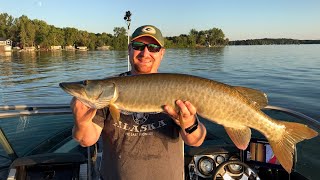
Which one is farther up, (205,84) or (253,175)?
(205,84)

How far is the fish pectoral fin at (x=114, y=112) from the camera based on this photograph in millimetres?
2769

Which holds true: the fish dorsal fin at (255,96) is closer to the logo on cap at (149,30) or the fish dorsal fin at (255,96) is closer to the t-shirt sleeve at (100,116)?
the logo on cap at (149,30)

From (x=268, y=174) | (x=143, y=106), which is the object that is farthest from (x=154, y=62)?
(x=268, y=174)

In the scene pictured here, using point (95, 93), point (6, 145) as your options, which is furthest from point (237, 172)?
point (6, 145)

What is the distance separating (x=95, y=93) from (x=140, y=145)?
2.17ft

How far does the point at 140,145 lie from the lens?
3002mm

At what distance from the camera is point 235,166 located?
4.91 m

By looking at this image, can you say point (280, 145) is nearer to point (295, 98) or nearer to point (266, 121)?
point (266, 121)

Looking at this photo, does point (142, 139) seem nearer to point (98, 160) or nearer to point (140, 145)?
point (140, 145)

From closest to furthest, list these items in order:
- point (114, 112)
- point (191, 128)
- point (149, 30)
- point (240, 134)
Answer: point (114, 112) < point (191, 128) < point (240, 134) < point (149, 30)

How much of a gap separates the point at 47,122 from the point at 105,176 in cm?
901

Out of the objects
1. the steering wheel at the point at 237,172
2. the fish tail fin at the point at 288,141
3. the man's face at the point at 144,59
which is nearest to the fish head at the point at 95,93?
the man's face at the point at 144,59

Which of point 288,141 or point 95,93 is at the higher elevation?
point 95,93

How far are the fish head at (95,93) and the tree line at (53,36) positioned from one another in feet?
416
